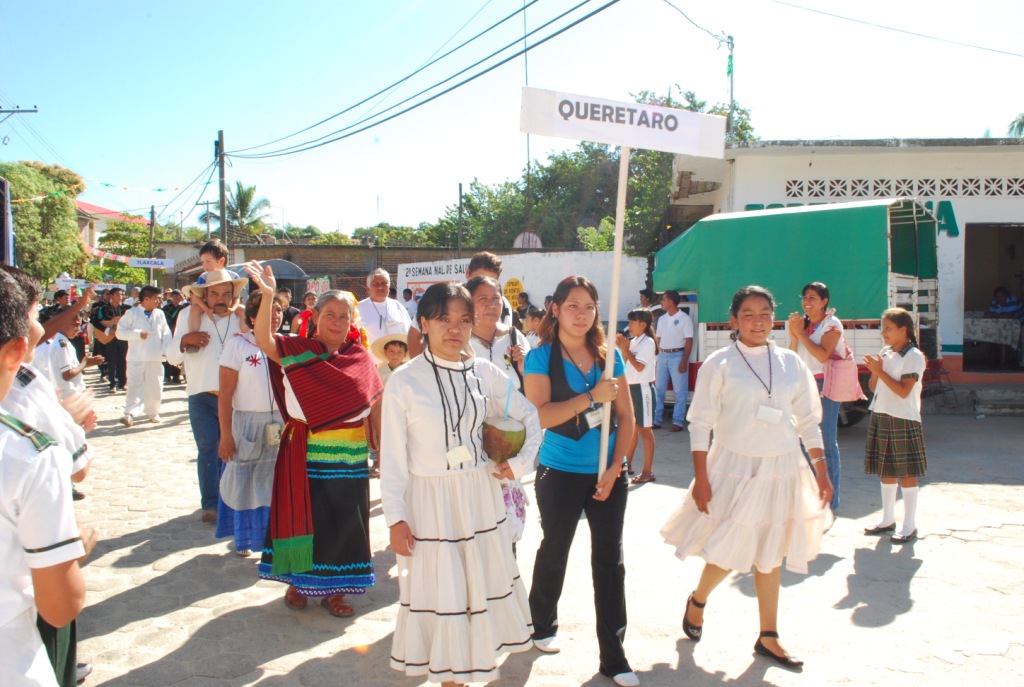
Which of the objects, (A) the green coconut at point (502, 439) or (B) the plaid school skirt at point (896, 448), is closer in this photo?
(A) the green coconut at point (502, 439)

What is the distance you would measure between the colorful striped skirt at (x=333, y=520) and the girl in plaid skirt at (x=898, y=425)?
3.90 meters

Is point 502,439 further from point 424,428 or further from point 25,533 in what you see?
point 25,533

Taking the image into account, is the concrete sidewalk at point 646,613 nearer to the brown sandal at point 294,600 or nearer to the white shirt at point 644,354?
the brown sandal at point 294,600

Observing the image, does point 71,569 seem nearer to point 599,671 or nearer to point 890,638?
point 599,671

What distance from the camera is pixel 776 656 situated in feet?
11.8

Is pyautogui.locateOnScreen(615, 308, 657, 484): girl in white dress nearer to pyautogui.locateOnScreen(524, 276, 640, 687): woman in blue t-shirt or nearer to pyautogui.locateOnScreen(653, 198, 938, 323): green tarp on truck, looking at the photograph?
pyautogui.locateOnScreen(653, 198, 938, 323): green tarp on truck

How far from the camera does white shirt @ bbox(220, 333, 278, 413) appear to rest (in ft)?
15.9

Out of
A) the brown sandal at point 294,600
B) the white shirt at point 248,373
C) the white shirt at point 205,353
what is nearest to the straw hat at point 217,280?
the white shirt at point 205,353

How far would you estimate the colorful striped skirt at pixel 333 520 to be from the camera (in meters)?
4.17

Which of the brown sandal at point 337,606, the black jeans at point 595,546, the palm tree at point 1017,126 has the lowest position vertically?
the brown sandal at point 337,606

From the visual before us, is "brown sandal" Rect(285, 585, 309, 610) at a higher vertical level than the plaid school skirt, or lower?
lower

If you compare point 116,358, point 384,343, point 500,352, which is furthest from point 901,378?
point 116,358

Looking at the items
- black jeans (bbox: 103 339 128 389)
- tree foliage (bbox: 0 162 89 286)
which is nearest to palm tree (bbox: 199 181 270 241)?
tree foliage (bbox: 0 162 89 286)

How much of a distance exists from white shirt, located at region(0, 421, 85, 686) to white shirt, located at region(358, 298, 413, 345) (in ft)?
17.5
